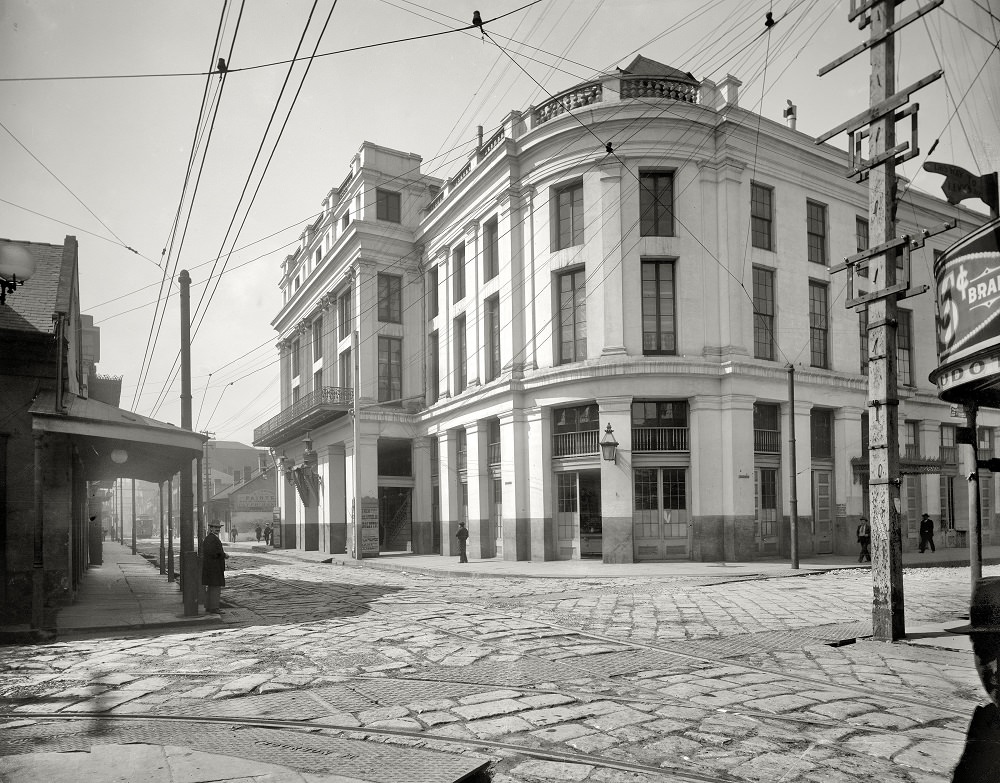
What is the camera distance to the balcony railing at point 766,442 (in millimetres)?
26281

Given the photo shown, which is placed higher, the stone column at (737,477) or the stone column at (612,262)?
the stone column at (612,262)

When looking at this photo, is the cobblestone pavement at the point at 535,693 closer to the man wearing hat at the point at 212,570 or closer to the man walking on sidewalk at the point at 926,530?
the man wearing hat at the point at 212,570

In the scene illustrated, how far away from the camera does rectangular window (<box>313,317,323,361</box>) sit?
1752 inches

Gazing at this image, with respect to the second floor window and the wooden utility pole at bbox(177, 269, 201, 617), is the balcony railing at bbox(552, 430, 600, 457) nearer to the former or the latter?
the wooden utility pole at bbox(177, 269, 201, 617)

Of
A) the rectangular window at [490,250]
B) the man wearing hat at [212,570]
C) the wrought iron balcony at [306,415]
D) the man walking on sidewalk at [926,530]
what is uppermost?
the rectangular window at [490,250]

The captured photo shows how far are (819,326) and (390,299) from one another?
18.6m

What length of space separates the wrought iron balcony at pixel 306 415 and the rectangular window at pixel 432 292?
213 inches

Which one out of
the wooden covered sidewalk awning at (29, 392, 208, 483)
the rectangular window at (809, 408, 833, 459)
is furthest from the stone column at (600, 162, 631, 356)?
the wooden covered sidewalk awning at (29, 392, 208, 483)

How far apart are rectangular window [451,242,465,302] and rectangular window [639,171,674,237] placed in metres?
9.78

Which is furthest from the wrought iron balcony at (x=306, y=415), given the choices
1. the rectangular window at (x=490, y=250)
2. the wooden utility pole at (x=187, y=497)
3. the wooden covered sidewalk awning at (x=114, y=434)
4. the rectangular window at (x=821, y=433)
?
the rectangular window at (x=821, y=433)

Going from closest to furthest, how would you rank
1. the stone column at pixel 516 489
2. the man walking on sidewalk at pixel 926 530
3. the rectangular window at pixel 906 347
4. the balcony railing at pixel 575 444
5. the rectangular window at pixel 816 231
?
the balcony railing at pixel 575 444, the man walking on sidewalk at pixel 926 530, the stone column at pixel 516 489, the rectangular window at pixel 816 231, the rectangular window at pixel 906 347

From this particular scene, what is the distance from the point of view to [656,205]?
25.6 metres

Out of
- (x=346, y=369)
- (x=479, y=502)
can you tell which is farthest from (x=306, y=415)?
(x=479, y=502)

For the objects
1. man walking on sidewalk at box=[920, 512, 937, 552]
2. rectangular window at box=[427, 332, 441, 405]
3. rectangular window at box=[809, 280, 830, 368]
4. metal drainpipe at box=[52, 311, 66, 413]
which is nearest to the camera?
metal drainpipe at box=[52, 311, 66, 413]
